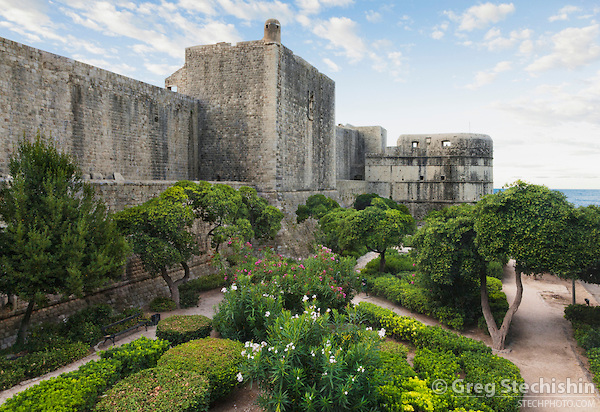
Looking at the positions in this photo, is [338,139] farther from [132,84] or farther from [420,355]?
[420,355]

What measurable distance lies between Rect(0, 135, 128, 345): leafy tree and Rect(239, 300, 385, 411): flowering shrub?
17.7 feet

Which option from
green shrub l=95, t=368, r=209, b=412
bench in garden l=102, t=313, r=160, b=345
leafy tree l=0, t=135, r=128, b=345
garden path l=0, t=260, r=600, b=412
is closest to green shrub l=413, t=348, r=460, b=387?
garden path l=0, t=260, r=600, b=412

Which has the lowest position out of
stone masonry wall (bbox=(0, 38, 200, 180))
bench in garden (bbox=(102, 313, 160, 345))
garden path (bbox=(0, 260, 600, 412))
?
garden path (bbox=(0, 260, 600, 412))

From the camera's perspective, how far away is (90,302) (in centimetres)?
1193

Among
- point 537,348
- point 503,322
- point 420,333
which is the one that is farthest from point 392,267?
point 420,333

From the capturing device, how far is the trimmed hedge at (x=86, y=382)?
6293 mm

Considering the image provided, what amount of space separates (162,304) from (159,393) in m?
6.79

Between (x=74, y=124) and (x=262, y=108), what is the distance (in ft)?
29.3

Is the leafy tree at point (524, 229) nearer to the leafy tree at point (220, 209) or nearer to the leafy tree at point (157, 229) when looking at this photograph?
the leafy tree at point (220, 209)

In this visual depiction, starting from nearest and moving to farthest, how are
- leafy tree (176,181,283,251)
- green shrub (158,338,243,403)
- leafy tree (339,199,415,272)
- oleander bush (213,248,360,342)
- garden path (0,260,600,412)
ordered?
1. green shrub (158,338,243,403)
2. garden path (0,260,600,412)
3. oleander bush (213,248,360,342)
4. leafy tree (176,181,283,251)
5. leafy tree (339,199,415,272)

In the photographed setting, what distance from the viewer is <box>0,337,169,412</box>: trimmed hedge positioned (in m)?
6.29

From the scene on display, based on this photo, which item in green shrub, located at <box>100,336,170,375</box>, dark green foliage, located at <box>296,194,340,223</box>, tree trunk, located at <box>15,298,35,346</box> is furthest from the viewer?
dark green foliage, located at <box>296,194,340,223</box>

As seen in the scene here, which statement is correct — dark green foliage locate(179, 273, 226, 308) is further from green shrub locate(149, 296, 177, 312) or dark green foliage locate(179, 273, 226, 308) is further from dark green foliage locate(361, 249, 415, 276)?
dark green foliage locate(361, 249, 415, 276)

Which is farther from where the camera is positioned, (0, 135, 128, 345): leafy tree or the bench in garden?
the bench in garden
